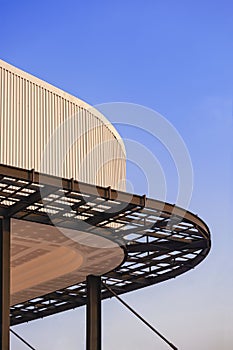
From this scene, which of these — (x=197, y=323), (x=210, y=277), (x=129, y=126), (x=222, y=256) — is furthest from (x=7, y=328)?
(x=197, y=323)

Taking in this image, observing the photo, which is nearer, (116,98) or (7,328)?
(7,328)

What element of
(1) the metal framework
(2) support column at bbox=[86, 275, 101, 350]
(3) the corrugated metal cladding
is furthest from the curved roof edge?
(2) support column at bbox=[86, 275, 101, 350]

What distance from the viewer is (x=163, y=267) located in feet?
134

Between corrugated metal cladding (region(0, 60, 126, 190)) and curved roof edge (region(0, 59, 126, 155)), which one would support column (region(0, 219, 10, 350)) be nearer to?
corrugated metal cladding (region(0, 60, 126, 190))

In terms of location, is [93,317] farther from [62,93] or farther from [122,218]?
[62,93]

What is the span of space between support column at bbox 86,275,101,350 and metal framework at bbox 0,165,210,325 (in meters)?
1.42

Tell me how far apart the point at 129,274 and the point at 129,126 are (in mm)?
10121

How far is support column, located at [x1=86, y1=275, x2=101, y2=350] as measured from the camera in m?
38.8

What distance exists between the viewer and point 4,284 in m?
32.1

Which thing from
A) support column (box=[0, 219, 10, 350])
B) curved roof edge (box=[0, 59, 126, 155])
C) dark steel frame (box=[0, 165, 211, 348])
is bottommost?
support column (box=[0, 219, 10, 350])

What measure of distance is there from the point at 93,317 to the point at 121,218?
6.37 m

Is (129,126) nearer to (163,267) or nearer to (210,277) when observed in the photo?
(163,267)

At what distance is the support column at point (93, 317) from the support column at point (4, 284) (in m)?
7.45

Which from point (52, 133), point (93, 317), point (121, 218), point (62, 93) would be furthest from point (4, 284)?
point (93, 317)
